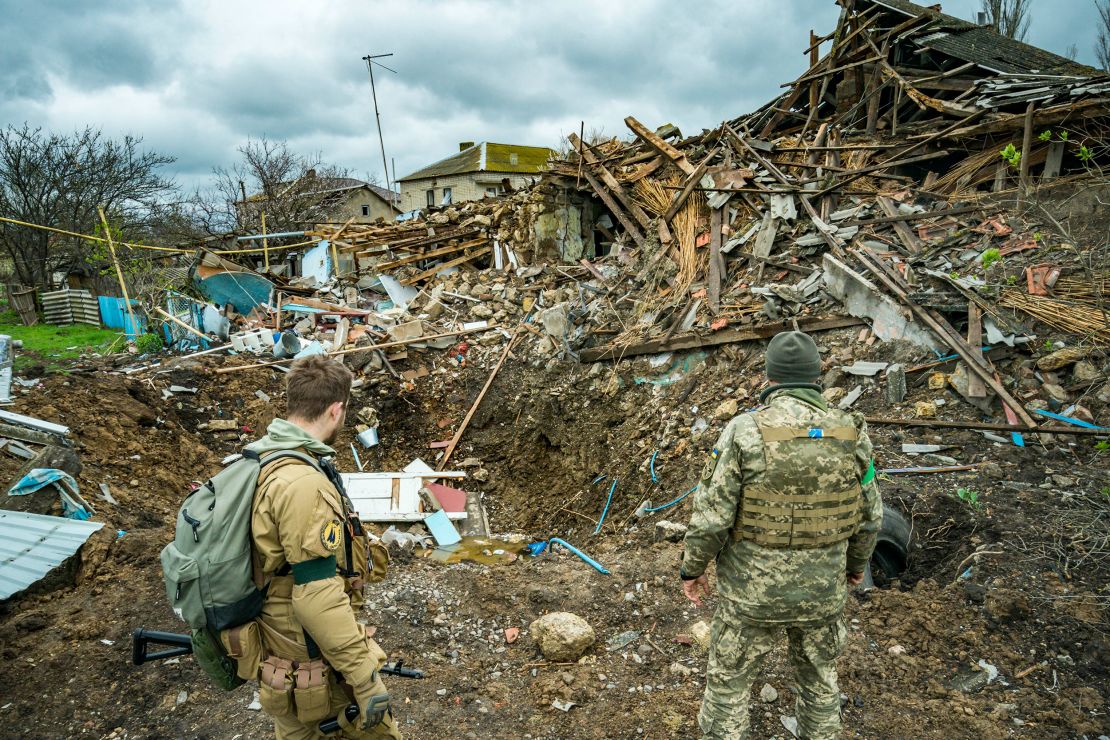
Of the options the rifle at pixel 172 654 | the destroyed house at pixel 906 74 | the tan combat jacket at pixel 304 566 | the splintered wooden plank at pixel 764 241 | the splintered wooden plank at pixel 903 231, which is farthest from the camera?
the destroyed house at pixel 906 74

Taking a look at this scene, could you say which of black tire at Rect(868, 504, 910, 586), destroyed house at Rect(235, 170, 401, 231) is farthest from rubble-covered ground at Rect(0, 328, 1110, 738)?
destroyed house at Rect(235, 170, 401, 231)

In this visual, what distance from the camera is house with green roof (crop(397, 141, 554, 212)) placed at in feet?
113

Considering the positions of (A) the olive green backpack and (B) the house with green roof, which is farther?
(B) the house with green roof

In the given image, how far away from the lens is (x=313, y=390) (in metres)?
1.95

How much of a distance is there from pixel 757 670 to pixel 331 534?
5.82 ft

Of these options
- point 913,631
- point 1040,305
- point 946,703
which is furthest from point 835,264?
point 946,703

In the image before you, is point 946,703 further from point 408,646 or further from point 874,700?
point 408,646

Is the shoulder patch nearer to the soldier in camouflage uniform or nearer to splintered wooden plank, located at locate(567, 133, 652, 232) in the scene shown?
the soldier in camouflage uniform

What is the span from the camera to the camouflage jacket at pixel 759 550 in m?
2.27

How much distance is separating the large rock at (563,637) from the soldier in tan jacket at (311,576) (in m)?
1.71

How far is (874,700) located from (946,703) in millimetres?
319

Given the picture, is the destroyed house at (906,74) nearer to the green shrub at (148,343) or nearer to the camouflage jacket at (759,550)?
the camouflage jacket at (759,550)

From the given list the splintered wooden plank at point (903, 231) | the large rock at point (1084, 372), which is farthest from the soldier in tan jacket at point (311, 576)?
the splintered wooden plank at point (903, 231)

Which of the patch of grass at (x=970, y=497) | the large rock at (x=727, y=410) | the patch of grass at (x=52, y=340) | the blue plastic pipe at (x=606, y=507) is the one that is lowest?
the blue plastic pipe at (x=606, y=507)
